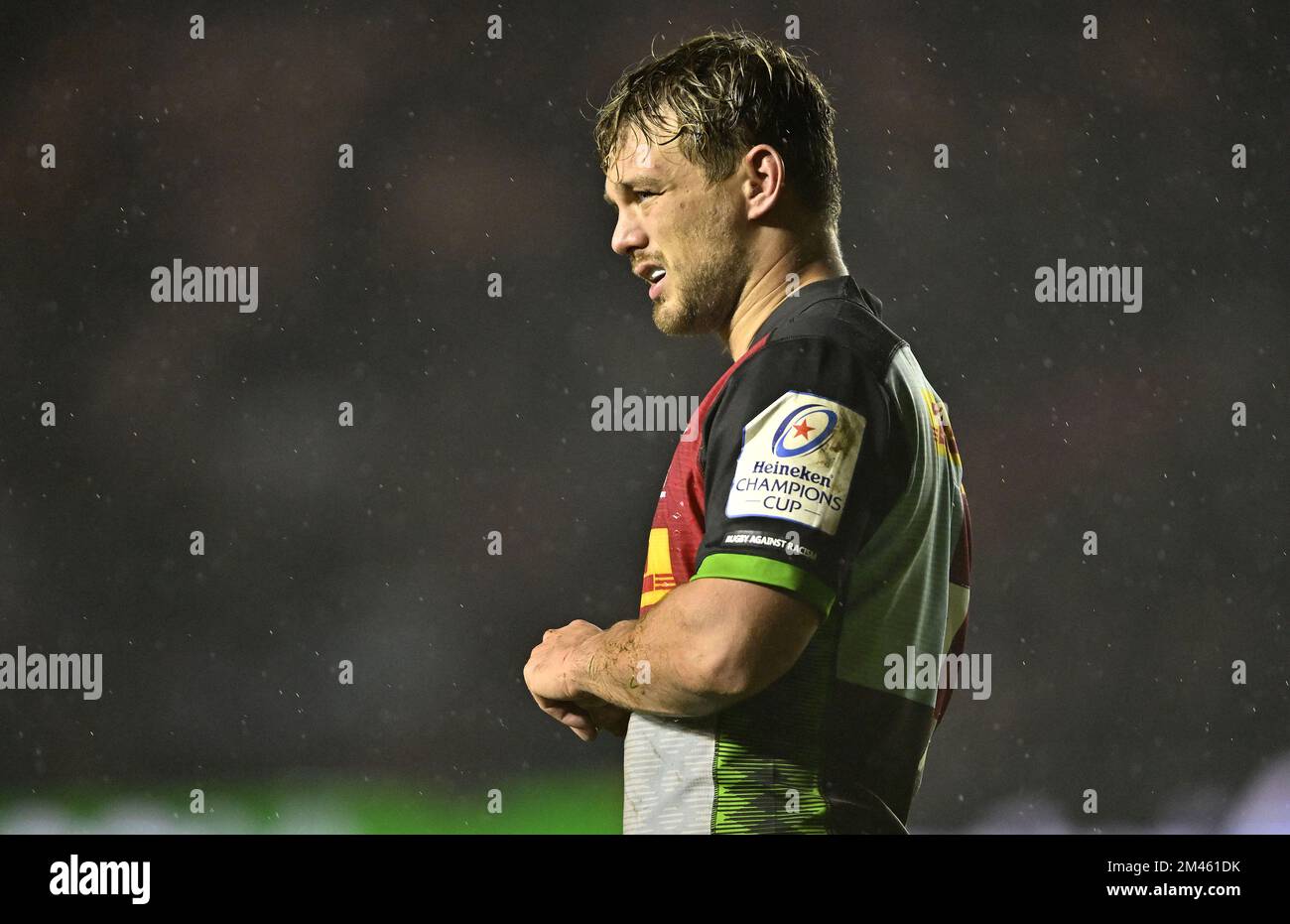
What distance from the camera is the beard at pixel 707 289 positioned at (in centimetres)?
152

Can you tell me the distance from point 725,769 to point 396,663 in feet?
9.31

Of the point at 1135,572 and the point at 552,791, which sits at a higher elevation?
the point at 1135,572

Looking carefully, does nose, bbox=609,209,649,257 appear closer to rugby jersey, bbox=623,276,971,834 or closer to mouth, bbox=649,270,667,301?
mouth, bbox=649,270,667,301

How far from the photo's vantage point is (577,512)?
13.1ft

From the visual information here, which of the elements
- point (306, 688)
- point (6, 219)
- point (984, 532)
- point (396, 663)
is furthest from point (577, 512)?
point (6, 219)

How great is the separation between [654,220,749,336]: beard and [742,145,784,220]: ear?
48 mm

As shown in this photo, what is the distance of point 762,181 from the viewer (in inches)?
59.5

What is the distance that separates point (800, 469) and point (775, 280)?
0.35 meters

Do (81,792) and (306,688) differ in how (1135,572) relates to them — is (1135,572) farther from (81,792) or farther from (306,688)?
(81,792)

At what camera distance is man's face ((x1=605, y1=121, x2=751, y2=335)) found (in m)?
1.51
